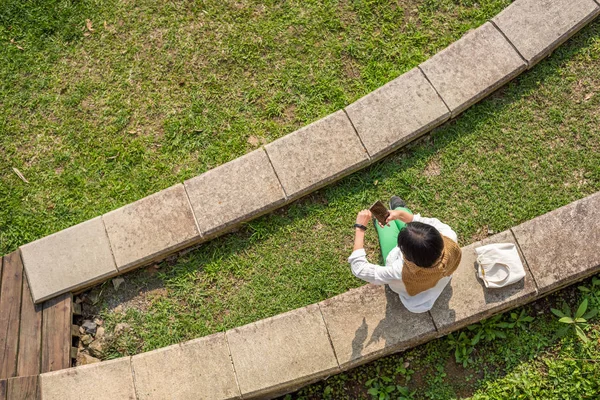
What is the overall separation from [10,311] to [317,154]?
116 inches

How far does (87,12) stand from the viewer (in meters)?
5.64

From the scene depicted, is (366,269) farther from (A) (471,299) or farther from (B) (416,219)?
(A) (471,299)

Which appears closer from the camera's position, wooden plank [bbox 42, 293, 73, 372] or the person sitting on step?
the person sitting on step

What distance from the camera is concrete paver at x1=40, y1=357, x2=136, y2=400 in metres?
4.57

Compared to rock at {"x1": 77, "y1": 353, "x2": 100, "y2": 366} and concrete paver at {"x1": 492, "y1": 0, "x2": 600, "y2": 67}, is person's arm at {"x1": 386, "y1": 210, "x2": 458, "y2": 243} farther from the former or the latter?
rock at {"x1": 77, "y1": 353, "x2": 100, "y2": 366}

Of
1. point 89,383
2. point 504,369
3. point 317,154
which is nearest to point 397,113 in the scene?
point 317,154

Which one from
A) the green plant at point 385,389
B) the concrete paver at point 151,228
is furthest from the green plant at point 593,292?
the concrete paver at point 151,228

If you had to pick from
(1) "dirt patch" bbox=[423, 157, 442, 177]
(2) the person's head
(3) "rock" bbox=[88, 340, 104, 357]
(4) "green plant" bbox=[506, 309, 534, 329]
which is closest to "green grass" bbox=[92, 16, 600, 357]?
(1) "dirt patch" bbox=[423, 157, 442, 177]

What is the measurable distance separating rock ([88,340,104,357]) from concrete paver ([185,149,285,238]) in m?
1.30

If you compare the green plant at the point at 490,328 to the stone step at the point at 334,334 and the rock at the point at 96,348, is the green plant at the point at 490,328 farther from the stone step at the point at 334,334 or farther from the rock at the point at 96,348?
the rock at the point at 96,348

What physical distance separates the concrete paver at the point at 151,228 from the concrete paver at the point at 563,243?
109 inches

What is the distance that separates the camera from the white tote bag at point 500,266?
14.5 feet

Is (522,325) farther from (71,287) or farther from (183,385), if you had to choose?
(71,287)

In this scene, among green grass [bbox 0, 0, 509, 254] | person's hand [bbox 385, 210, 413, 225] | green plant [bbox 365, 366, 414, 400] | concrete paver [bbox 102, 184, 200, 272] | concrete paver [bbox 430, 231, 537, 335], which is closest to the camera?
person's hand [bbox 385, 210, 413, 225]
